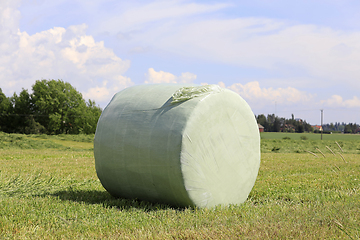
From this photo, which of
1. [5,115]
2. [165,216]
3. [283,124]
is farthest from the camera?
[283,124]

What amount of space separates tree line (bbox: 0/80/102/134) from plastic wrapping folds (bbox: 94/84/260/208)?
53458 mm

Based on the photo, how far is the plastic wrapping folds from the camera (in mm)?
5598

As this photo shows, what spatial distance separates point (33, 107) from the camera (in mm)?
58906

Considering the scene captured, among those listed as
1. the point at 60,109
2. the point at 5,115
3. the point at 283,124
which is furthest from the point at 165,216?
the point at 283,124

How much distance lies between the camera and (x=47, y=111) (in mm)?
58094

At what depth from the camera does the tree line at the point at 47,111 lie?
5716 cm

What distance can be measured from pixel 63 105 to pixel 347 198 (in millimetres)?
58190

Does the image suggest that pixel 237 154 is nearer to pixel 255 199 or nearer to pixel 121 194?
pixel 255 199

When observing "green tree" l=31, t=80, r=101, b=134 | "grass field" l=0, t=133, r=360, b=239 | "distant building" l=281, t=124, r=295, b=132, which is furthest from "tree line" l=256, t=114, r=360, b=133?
"grass field" l=0, t=133, r=360, b=239

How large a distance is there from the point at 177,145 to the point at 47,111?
57486 millimetres

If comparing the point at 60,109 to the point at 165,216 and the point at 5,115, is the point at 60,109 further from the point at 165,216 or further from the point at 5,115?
the point at 165,216

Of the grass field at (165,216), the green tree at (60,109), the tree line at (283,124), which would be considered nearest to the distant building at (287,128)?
the tree line at (283,124)

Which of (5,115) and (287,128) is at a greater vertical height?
(5,115)

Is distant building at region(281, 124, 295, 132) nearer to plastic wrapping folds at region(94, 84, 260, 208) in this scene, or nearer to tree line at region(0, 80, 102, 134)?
tree line at region(0, 80, 102, 134)
